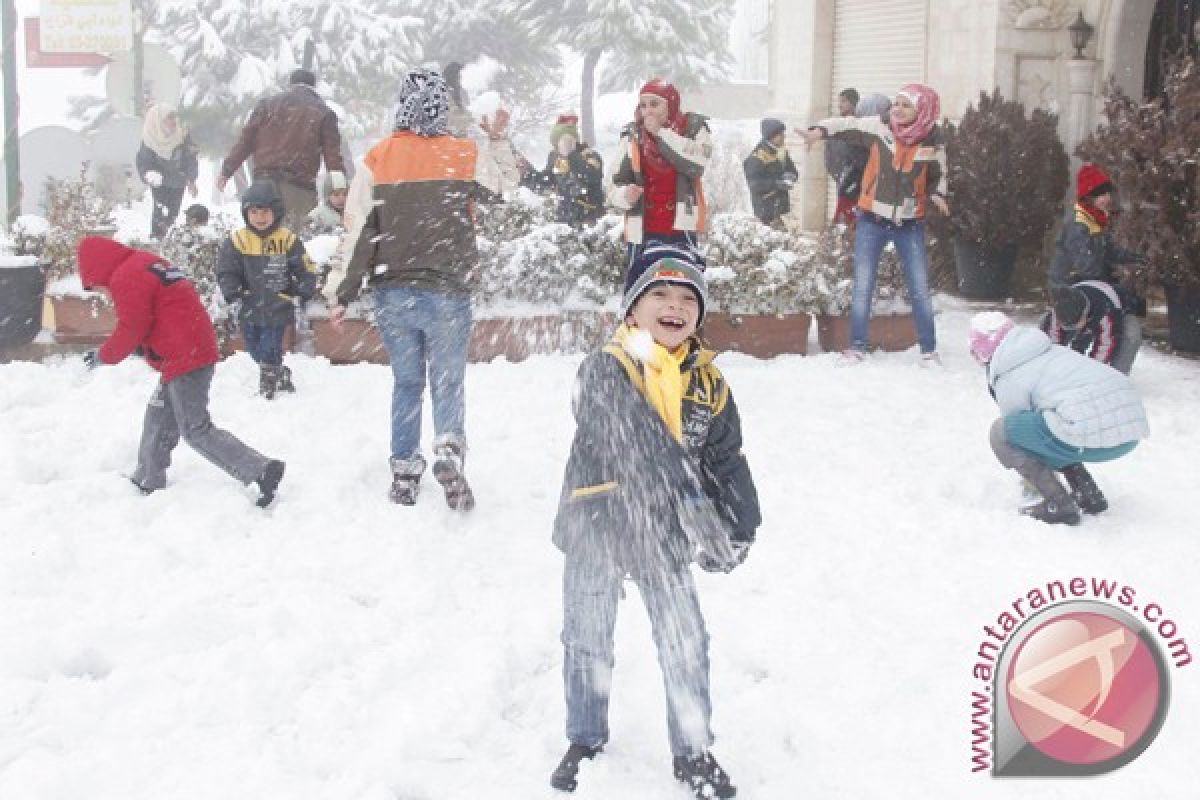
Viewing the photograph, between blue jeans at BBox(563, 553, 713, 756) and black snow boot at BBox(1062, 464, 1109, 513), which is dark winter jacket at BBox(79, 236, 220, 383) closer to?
blue jeans at BBox(563, 553, 713, 756)

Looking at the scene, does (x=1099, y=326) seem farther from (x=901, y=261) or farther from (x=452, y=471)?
(x=452, y=471)

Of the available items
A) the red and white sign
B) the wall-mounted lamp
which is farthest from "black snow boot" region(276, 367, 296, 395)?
the red and white sign

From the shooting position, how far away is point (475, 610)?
508 cm

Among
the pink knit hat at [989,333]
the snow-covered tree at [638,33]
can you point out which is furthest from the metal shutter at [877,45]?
the snow-covered tree at [638,33]

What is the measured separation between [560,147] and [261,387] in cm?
536

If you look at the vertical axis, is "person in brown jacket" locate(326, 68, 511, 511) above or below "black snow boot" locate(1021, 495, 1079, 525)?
above

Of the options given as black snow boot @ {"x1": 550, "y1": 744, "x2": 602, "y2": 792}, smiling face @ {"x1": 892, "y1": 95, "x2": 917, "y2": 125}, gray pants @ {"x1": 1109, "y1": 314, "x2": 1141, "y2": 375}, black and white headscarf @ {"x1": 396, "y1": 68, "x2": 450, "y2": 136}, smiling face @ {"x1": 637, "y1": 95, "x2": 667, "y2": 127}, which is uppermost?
smiling face @ {"x1": 892, "y1": 95, "x2": 917, "y2": 125}

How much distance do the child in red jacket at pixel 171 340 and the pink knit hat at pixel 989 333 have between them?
3368 mm

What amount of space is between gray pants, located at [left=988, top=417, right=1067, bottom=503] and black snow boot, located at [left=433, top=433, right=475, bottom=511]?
2.50 m

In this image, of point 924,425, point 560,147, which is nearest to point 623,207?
point 924,425

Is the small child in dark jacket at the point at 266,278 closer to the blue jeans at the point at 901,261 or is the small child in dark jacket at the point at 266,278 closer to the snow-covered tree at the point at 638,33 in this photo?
the blue jeans at the point at 901,261

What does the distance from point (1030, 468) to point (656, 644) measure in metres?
2.87

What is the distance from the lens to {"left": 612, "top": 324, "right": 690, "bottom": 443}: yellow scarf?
3482 mm

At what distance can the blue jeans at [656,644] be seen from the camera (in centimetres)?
364
